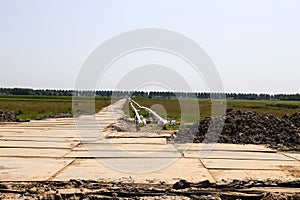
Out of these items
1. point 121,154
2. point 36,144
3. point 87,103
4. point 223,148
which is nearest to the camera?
point 121,154

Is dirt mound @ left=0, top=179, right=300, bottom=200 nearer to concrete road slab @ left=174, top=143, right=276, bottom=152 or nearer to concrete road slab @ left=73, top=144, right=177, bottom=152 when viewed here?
concrete road slab @ left=73, top=144, right=177, bottom=152

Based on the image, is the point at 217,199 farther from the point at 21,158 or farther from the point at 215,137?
the point at 215,137

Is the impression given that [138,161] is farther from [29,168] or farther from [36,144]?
[36,144]

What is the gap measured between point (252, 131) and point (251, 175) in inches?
292

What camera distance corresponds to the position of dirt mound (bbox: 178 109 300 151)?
13094 millimetres

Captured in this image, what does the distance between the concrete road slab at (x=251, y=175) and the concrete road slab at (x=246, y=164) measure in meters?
0.45

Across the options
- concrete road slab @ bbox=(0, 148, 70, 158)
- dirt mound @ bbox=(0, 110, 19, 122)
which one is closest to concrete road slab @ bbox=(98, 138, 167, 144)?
concrete road slab @ bbox=(0, 148, 70, 158)

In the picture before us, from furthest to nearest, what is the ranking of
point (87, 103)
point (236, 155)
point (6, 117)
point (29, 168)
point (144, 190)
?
point (87, 103) → point (6, 117) → point (236, 155) → point (29, 168) → point (144, 190)

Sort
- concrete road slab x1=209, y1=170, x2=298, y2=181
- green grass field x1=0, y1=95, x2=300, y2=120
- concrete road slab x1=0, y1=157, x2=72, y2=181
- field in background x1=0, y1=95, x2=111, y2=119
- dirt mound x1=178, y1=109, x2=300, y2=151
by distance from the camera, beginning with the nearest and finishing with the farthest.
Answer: concrete road slab x1=0, y1=157, x2=72, y2=181, concrete road slab x1=209, y1=170, x2=298, y2=181, dirt mound x1=178, y1=109, x2=300, y2=151, green grass field x1=0, y1=95, x2=300, y2=120, field in background x1=0, y1=95, x2=111, y2=119

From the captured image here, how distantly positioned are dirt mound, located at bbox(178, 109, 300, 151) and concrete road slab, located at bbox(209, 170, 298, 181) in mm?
4499

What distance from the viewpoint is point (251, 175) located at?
7227mm

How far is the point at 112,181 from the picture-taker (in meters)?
6.42

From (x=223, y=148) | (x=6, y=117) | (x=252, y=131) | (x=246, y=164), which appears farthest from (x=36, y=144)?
(x=6, y=117)

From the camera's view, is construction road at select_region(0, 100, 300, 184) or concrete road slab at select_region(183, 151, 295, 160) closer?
construction road at select_region(0, 100, 300, 184)
